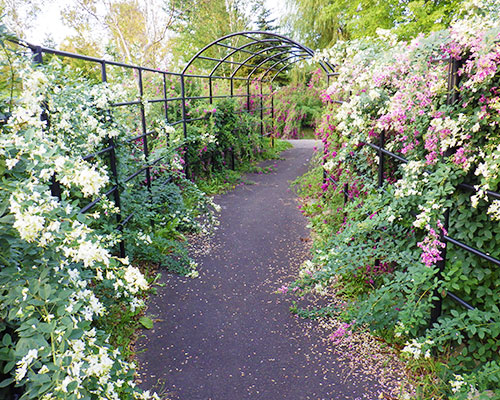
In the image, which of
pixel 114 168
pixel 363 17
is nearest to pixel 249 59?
pixel 363 17

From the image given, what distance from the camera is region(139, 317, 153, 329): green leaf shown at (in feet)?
9.10

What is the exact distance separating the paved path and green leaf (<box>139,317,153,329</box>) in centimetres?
5

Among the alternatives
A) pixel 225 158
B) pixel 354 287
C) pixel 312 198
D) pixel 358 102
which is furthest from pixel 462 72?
pixel 225 158

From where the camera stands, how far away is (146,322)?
9.17ft

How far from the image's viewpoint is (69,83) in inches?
106

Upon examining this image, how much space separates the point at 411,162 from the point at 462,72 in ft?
1.86

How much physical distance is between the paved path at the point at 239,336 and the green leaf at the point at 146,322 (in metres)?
0.05

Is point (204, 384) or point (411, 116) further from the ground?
point (411, 116)

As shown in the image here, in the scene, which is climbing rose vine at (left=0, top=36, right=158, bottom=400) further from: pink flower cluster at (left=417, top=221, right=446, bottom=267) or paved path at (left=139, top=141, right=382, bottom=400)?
pink flower cluster at (left=417, top=221, right=446, bottom=267)

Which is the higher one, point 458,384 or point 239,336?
point 458,384

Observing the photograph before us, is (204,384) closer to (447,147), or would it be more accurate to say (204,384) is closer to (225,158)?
(447,147)

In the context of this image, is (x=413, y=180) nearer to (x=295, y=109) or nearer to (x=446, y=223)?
(x=446, y=223)

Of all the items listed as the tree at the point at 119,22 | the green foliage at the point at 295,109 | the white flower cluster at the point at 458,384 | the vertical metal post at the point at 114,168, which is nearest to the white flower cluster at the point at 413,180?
the white flower cluster at the point at 458,384

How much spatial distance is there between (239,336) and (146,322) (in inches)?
28.5
